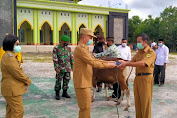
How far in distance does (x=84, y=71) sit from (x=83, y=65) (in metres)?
0.10

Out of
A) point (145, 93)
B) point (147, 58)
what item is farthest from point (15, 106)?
point (147, 58)

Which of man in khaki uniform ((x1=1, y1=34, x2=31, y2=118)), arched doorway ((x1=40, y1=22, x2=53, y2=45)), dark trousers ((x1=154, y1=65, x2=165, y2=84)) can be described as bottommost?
dark trousers ((x1=154, y1=65, x2=165, y2=84))

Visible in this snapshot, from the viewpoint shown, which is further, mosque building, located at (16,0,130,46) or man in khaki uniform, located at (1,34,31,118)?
mosque building, located at (16,0,130,46)

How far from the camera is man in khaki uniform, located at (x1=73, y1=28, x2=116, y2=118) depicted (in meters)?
3.55

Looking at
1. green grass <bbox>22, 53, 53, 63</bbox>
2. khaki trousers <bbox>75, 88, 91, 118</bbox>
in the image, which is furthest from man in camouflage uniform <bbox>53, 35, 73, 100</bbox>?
green grass <bbox>22, 53, 53, 63</bbox>

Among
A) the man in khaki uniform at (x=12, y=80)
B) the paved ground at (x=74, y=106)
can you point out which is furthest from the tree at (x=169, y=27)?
the man in khaki uniform at (x=12, y=80)

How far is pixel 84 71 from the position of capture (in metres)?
3.62

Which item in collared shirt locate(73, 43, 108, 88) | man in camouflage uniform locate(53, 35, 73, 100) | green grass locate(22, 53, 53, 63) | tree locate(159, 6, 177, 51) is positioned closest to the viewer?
collared shirt locate(73, 43, 108, 88)

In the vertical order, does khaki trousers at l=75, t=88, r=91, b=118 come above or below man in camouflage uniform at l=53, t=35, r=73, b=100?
below

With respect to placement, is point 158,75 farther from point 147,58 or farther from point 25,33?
point 25,33

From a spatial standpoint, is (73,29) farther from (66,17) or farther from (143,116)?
(143,116)

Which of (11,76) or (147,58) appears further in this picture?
(147,58)

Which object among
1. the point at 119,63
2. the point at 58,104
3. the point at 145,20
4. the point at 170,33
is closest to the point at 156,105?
the point at 119,63

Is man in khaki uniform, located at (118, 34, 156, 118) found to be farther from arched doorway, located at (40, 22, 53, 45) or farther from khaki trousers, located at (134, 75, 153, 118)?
arched doorway, located at (40, 22, 53, 45)
